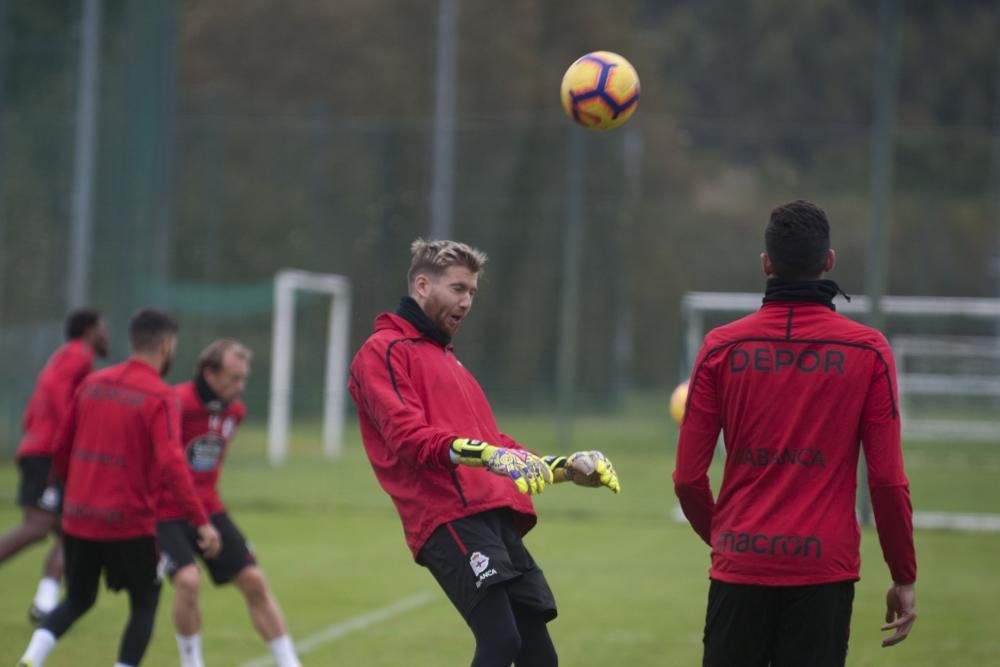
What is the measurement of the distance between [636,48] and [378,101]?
8628 mm

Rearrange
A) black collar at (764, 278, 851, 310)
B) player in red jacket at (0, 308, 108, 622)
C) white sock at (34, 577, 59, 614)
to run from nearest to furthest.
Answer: black collar at (764, 278, 851, 310)
white sock at (34, 577, 59, 614)
player in red jacket at (0, 308, 108, 622)

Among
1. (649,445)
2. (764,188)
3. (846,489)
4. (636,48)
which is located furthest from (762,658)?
(636,48)

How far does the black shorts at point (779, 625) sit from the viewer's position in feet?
14.3

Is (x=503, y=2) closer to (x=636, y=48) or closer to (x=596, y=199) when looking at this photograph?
(x=636, y=48)

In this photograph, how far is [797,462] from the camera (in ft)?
14.4

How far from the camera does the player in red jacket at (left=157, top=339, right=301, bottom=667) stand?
729 cm

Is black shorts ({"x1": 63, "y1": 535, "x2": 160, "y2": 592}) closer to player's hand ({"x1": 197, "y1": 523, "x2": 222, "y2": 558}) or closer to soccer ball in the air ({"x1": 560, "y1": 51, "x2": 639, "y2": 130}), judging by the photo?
player's hand ({"x1": 197, "y1": 523, "x2": 222, "y2": 558})

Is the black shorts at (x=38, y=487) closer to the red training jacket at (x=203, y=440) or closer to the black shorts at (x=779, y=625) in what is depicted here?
the red training jacket at (x=203, y=440)

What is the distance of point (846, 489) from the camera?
14.5ft

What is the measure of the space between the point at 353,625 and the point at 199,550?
2362 mm

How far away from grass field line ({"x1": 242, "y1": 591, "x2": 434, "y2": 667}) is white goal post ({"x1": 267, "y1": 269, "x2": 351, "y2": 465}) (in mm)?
9136

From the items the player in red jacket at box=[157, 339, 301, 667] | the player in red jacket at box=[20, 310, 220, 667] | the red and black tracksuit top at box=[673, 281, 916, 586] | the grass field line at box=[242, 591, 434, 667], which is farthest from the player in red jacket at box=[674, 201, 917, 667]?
the grass field line at box=[242, 591, 434, 667]

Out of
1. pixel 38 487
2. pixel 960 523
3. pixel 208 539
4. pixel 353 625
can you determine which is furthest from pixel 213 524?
pixel 960 523

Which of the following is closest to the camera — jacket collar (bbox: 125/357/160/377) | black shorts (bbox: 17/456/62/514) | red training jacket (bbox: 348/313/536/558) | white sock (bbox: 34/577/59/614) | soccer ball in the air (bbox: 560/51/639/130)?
red training jacket (bbox: 348/313/536/558)
